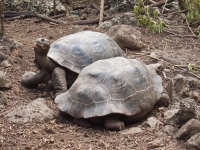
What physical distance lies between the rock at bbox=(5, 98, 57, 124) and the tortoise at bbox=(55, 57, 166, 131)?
6.2 inches

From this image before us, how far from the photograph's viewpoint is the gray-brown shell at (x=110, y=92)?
164 inches

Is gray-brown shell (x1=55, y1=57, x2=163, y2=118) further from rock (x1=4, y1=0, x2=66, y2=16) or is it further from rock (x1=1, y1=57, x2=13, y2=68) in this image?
rock (x1=4, y1=0, x2=66, y2=16)

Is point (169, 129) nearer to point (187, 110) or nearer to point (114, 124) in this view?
point (187, 110)

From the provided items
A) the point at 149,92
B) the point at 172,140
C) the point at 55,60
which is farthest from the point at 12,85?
the point at 172,140

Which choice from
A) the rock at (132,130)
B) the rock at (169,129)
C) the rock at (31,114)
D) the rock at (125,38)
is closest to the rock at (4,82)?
the rock at (31,114)

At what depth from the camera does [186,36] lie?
307 inches

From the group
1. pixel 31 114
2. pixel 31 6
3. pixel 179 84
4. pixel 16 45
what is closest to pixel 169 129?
pixel 179 84

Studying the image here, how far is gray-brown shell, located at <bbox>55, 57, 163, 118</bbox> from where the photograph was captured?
4164mm

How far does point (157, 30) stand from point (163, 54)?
1353 mm

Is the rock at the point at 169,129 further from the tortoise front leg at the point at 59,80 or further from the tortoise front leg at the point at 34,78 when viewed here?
the tortoise front leg at the point at 34,78

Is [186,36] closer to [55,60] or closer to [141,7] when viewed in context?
[141,7]

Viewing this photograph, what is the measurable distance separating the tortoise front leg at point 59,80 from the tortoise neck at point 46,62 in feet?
0.24

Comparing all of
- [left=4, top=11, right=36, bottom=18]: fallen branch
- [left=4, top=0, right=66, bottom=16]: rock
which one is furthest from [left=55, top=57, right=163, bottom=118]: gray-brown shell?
[left=4, top=0, right=66, bottom=16]: rock

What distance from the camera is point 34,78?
537 centimetres
